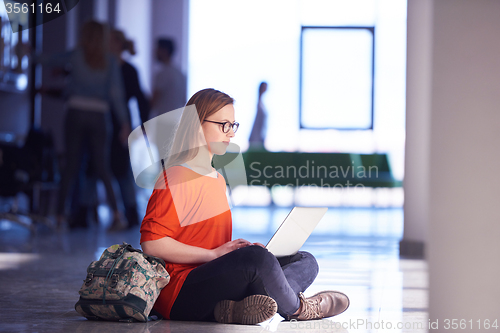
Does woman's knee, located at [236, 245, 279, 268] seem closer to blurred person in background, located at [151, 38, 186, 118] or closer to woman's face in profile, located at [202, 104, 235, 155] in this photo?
woman's face in profile, located at [202, 104, 235, 155]

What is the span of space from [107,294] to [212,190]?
1.39ft

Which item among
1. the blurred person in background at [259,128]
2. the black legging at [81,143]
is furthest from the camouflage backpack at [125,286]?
the blurred person in background at [259,128]

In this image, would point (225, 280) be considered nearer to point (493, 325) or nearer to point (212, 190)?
point (212, 190)

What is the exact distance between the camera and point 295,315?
5.44 ft

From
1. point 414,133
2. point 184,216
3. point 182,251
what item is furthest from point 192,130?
point 414,133

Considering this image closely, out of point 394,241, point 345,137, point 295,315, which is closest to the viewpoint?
point 295,315

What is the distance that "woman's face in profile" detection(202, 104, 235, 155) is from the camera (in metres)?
1.64

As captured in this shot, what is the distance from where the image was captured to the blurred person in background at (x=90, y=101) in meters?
4.28

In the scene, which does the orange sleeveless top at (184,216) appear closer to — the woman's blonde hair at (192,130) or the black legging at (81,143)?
the woman's blonde hair at (192,130)

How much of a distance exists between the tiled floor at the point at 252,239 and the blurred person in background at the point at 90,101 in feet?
1.60

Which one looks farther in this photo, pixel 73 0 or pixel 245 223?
pixel 73 0

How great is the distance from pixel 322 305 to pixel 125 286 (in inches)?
24.3

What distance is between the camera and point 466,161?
954 mm

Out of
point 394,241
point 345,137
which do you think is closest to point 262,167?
point 394,241
